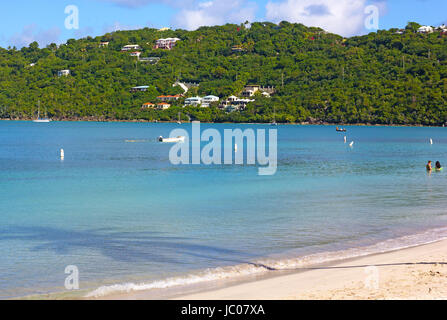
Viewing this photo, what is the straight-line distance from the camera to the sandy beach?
10.2 metres

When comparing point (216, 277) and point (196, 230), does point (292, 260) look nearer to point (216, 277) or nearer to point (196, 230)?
point (216, 277)

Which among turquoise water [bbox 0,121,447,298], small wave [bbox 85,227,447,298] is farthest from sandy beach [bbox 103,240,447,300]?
turquoise water [bbox 0,121,447,298]

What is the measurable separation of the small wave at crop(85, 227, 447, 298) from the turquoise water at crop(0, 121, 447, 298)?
0.22 ft

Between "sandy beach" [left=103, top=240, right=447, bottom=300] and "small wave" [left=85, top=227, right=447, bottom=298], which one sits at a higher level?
"sandy beach" [left=103, top=240, right=447, bottom=300]

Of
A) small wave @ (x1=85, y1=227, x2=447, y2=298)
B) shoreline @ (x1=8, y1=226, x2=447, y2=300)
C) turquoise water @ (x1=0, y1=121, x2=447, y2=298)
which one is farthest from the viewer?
turquoise water @ (x1=0, y1=121, x2=447, y2=298)

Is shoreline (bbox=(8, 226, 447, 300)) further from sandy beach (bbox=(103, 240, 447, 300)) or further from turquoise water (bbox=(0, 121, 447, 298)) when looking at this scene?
turquoise water (bbox=(0, 121, 447, 298))

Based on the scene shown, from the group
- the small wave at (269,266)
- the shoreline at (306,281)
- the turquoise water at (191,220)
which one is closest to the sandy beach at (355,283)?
the shoreline at (306,281)

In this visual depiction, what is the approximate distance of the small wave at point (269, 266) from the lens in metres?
11.6

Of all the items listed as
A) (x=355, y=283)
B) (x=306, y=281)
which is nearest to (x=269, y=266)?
(x=306, y=281)

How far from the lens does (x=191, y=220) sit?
67.1 ft

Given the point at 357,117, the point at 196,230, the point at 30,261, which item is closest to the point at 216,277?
the point at 30,261

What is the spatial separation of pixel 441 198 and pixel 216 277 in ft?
57.0

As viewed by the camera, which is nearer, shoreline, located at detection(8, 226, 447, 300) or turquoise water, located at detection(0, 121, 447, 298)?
shoreline, located at detection(8, 226, 447, 300)
